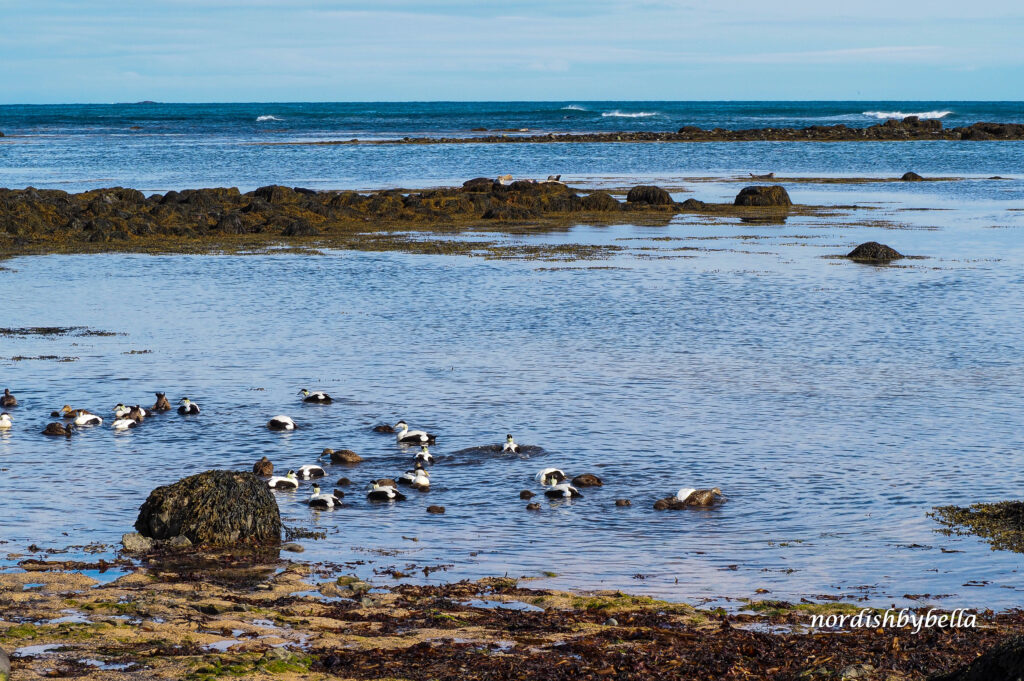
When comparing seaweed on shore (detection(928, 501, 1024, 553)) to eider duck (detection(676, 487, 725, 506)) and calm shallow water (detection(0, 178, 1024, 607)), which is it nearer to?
calm shallow water (detection(0, 178, 1024, 607))

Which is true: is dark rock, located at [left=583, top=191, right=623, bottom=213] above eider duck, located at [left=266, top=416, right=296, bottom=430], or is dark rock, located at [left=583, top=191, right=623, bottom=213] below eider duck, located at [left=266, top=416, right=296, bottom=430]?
above

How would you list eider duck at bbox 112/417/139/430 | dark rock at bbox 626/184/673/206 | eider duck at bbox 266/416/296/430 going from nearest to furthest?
eider duck at bbox 112/417/139/430
eider duck at bbox 266/416/296/430
dark rock at bbox 626/184/673/206

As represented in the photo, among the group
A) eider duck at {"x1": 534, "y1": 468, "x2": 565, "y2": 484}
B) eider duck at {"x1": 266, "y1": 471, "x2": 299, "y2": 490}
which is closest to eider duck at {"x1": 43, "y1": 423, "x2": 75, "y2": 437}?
eider duck at {"x1": 266, "y1": 471, "x2": 299, "y2": 490}

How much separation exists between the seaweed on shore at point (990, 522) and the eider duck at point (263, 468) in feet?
28.1

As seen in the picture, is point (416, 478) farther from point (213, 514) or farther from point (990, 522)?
point (990, 522)

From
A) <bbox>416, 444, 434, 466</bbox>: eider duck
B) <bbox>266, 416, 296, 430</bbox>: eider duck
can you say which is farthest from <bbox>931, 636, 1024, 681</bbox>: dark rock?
<bbox>266, 416, 296, 430</bbox>: eider duck

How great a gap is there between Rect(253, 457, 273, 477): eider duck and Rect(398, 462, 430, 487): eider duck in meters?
1.90

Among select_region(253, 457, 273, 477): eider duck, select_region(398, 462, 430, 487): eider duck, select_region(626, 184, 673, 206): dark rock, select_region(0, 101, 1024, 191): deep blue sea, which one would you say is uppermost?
select_region(0, 101, 1024, 191): deep blue sea

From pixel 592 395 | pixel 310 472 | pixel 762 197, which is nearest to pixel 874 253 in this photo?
pixel 762 197

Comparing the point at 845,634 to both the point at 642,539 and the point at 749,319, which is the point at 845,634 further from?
the point at 749,319

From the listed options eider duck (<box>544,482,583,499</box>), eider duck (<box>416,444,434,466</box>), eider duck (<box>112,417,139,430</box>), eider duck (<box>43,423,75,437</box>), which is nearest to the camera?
eider duck (<box>544,482,583,499</box>)

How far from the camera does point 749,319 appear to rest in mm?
29125

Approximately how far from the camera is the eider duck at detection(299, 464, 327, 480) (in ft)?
53.5

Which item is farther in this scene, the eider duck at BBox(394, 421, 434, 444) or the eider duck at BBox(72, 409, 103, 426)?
the eider duck at BBox(72, 409, 103, 426)
